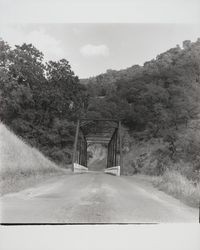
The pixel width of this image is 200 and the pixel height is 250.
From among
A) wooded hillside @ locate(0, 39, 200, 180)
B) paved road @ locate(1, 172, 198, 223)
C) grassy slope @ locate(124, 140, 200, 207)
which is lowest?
paved road @ locate(1, 172, 198, 223)

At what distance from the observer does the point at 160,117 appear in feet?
59.4

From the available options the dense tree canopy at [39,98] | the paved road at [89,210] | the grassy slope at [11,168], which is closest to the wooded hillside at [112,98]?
the dense tree canopy at [39,98]

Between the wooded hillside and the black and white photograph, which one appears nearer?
the black and white photograph

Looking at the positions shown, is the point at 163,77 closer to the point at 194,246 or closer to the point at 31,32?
the point at 31,32

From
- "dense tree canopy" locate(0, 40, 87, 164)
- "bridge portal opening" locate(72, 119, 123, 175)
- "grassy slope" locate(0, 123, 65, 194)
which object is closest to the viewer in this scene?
"grassy slope" locate(0, 123, 65, 194)

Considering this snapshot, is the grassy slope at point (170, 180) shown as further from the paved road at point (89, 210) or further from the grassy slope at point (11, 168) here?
the grassy slope at point (11, 168)

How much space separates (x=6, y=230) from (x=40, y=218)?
537 mm

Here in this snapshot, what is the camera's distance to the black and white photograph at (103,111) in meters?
6.64

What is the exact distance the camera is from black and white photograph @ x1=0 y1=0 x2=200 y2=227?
6.64m

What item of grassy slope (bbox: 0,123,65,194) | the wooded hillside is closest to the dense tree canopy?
the wooded hillside

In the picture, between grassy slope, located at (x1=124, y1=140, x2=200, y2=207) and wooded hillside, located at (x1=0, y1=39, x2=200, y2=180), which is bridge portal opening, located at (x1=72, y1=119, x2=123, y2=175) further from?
grassy slope, located at (x1=124, y1=140, x2=200, y2=207)

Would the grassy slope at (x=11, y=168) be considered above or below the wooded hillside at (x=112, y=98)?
below

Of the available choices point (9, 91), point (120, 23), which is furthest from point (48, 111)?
point (120, 23)

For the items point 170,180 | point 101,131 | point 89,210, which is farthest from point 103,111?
point 101,131
